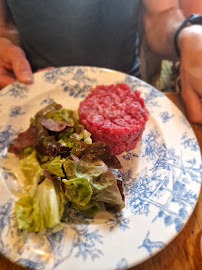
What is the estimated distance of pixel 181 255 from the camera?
94cm

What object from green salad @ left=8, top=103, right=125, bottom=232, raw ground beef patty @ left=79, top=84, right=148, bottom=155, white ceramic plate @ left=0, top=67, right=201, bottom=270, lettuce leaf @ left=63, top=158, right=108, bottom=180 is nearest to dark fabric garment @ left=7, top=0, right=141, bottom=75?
white ceramic plate @ left=0, top=67, right=201, bottom=270

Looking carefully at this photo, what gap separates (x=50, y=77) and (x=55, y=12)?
378 mm

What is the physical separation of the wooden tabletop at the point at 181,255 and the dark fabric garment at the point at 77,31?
1192 mm

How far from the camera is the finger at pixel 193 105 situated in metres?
1.38

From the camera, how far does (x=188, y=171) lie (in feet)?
3.66

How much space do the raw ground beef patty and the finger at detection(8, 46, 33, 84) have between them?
0.41 metres

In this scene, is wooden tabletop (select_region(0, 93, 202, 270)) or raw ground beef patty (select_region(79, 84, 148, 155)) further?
raw ground beef patty (select_region(79, 84, 148, 155))

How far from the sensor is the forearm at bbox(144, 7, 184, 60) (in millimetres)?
1619

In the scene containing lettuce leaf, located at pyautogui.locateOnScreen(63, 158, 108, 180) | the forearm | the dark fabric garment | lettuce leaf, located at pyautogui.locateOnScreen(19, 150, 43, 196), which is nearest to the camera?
lettuce leaf, located at pyautogui.locateOnScreen(63, 158, 108, 180)

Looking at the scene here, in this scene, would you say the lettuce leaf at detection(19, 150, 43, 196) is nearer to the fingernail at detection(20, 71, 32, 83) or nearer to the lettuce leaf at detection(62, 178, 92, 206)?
the lettuce leaf at detection(62, 178, 92, 206)

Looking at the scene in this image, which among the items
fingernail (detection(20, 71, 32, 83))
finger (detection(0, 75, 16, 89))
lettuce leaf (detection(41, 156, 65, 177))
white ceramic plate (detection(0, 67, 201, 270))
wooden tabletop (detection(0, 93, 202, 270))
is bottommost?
wooden tabletop (detection(0, 93, 202, 270))

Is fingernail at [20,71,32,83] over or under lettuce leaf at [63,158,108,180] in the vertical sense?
over

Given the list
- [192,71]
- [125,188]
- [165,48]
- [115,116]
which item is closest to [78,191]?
[125,188]

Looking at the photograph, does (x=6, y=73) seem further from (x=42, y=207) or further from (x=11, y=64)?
(x=42, y=207)
